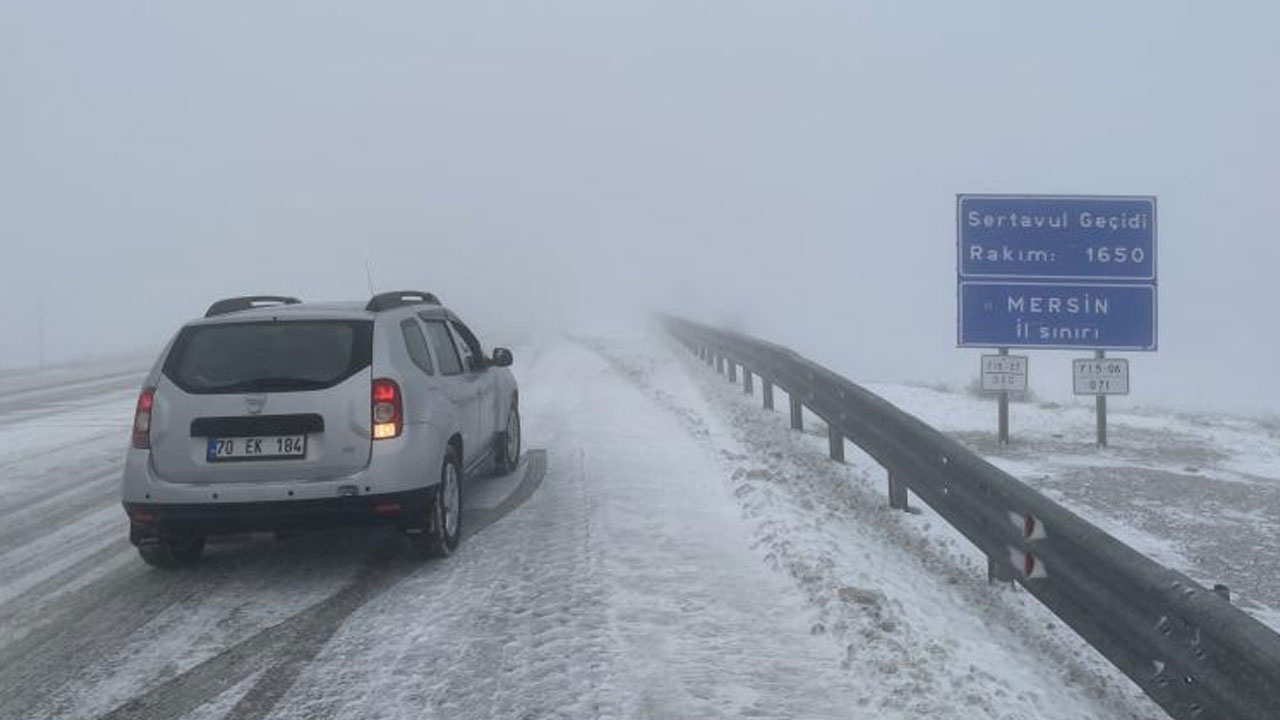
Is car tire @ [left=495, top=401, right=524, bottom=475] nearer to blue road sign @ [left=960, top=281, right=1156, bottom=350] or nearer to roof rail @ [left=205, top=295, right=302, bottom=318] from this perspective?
roof rail @ [left=205, top=295, right=302, bottom=318]

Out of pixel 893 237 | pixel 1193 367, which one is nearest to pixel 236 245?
pixel 893 237

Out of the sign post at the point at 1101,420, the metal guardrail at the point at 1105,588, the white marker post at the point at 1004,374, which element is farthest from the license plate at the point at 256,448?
the sign post at the point at 1101,420

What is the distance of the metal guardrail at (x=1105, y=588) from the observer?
3.36m

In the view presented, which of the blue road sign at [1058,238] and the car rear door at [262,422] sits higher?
the blue road sign at [1058,238]

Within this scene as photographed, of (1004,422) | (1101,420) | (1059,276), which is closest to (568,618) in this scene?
(1004,422)

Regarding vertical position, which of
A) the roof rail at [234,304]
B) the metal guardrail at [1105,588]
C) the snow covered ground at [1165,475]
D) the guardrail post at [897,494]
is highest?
the roof rail at [234,304]

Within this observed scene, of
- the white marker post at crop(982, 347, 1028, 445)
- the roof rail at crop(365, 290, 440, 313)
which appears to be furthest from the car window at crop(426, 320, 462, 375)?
the white marker post at crop(982, 347, 1028, 445)

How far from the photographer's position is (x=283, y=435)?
5.76 metres

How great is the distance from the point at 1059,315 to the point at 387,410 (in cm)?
901

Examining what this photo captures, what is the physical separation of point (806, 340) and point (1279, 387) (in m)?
21.7

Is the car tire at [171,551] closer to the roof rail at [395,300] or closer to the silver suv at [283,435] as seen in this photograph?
the silver suv at [283,435]

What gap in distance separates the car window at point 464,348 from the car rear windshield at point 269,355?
5.66ft

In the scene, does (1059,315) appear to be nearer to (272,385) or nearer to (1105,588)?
(1105,588)

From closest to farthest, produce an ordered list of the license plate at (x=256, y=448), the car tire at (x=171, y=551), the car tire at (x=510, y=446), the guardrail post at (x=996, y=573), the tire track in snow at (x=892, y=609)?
the tire track in snow at (x=892, y=609) → the guardrail post at (x=996, y=573) → the license plate at (x=256, y=448) → the car tire at (x=171, y=551) → the car tire at (x=510, y=446)
